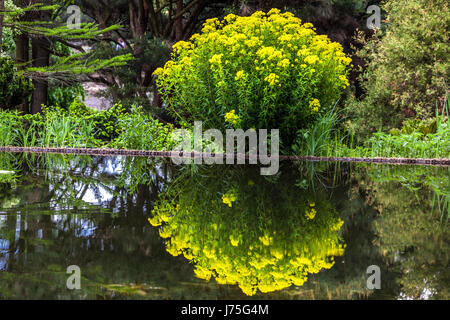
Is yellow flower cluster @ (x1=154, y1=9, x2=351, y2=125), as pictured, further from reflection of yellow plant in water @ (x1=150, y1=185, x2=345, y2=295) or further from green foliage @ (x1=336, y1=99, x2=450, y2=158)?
reflection of yellow plant in water @ (x1=150, y1=185, x2=345, y2=295)

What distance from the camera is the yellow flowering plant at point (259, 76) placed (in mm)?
7320

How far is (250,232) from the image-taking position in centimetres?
287

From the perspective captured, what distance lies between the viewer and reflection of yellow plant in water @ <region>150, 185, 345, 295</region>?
80.0 inches

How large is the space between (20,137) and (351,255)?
28.4 ft

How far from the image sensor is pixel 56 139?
30.6 feet

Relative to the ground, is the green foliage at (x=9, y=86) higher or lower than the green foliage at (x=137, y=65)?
lower

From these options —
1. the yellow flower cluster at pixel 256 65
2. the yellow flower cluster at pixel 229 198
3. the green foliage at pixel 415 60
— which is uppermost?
the green foliage at pixel 415 60

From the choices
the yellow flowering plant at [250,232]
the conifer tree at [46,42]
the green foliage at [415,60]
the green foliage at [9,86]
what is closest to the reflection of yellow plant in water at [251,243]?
the yellow flowering plant at [250,232]

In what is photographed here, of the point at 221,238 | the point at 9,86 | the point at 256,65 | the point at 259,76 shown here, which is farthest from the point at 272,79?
the point at 9,86

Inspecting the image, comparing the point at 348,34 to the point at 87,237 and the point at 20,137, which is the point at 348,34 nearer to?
the point at 20,137

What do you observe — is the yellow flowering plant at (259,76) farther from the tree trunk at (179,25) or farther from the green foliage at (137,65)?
the tree trunk at (179,25)

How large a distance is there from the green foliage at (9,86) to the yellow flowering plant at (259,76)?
4.62 metres

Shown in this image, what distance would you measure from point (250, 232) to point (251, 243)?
0.85ft

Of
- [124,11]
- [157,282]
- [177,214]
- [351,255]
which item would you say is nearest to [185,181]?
[177,214]
